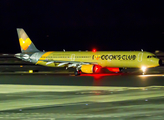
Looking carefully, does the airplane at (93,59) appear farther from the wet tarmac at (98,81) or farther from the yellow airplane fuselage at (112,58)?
the wet tarmac at (98,81)

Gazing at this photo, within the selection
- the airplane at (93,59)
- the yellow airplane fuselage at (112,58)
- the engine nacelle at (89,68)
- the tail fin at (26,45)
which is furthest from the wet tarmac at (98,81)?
the tail fin at (26,45)

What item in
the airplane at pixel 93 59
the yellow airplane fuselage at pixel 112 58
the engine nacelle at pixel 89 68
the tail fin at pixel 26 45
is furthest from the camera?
the tail fin at pixel 26 45

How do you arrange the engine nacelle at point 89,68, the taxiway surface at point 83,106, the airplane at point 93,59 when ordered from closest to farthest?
the taxiway surface at point 83,106 < the engine nacelle at point 89,68 < the airplane at point 93,59

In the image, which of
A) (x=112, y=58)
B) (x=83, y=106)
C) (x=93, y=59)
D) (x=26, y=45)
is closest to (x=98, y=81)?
(x=112, y=58)

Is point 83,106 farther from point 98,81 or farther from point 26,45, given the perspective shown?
point 26,45

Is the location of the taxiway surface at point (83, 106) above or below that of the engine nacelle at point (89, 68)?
below

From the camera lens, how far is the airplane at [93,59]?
40.1 meters

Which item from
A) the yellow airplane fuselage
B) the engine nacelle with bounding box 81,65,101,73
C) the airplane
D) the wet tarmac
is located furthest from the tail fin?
the wet tarmac

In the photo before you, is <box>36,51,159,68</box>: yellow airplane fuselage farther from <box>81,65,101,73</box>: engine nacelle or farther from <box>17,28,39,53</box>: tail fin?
<box>17,28,39,53</box>: tail fin

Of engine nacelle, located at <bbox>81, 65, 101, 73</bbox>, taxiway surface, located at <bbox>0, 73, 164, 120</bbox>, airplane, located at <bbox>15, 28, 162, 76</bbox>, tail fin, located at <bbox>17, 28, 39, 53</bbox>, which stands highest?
tail fin, located at <bbox>17, 28, 39, 53</bbox>

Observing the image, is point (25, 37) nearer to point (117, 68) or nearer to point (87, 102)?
point (117, 68)

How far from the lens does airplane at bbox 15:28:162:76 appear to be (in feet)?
132

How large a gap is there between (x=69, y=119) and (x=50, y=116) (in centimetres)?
118

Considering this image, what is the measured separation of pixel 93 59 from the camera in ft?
143
